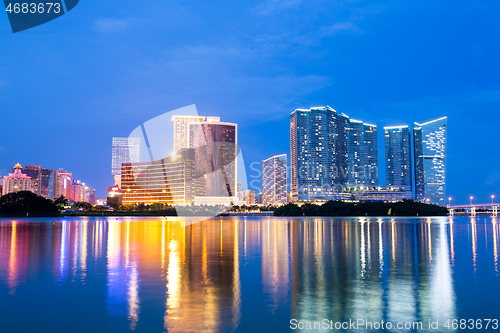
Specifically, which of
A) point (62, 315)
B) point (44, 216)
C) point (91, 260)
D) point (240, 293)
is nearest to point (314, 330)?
point (240, 293)

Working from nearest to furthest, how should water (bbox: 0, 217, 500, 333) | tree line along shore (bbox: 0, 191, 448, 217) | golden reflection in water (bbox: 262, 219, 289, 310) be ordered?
water (bbox: 0, 217, 500, 333), golden reflection in water (bbox: 262, 219, 289, 310), tree line along shore (bbox: 0, 191, 448, 217)

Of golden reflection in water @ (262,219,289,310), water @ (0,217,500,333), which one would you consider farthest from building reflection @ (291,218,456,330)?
golden reflection in water @ (262,219,289,310)

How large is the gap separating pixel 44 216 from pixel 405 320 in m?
117

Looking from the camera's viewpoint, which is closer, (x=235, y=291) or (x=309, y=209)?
(x=235, y=291)

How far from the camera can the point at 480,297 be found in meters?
10.8

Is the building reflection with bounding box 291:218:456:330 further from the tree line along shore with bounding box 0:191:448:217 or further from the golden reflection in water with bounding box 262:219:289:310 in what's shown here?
the tree line along shore with bounding box 0:191:448:217

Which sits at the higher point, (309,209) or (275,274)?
(275,274)

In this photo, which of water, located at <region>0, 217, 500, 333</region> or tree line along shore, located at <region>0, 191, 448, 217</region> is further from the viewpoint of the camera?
tree line along shore, located at <region>0, 191, 448, 217</region>

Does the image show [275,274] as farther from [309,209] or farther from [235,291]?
[309,209]

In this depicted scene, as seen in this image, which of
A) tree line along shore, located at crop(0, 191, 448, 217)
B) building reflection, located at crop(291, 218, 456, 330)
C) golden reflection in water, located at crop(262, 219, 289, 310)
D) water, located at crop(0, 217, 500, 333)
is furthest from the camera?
tree line along shore, located at crop(0, 191, 448, 217)

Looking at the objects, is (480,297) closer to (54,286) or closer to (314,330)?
(314,330)

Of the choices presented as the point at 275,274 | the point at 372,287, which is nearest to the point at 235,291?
the point at 275,274

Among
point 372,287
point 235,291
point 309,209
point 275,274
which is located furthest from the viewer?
point 309,209

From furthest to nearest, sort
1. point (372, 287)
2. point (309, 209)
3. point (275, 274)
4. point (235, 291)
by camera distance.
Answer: point (309, 209)
point (275, 274)
point (372, 287)
point (235, 291)
